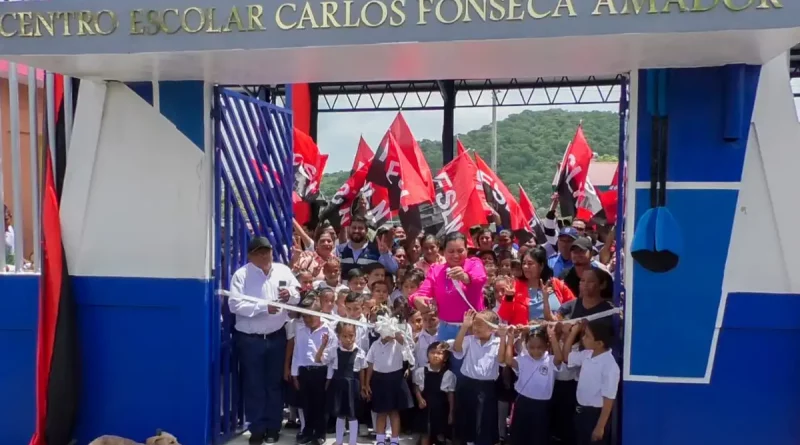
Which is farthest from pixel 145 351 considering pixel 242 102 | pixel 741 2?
pixel 741 2

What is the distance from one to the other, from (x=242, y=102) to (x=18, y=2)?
180 centimetres

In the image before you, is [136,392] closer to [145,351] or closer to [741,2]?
[145,351]

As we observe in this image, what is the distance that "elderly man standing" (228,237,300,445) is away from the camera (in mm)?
5305

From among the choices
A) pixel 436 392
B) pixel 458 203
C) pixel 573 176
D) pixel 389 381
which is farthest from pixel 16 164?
pixel 573 176

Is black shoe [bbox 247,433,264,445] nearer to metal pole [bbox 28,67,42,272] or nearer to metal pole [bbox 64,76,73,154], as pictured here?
metal pole [bbox 28,67,42,272]

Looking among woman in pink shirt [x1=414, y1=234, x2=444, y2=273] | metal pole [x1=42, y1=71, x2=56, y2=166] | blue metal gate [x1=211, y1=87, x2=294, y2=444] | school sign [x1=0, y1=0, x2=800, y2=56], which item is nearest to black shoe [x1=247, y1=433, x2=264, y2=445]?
blue metal gate [x1=211, y1=87, x2=294, y2=444]

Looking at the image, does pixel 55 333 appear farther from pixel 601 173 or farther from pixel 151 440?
pixel 601 173

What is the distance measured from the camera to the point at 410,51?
4008mm

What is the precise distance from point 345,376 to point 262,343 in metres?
0.64

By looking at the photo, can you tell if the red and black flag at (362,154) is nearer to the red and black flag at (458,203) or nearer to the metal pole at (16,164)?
the red and black flag at (458,203)

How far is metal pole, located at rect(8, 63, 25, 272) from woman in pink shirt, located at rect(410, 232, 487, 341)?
268 cm

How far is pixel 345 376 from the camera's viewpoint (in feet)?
17.0

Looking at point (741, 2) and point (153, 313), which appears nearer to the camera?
point (741, 2)

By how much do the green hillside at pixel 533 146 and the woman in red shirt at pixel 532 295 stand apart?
37032mm
